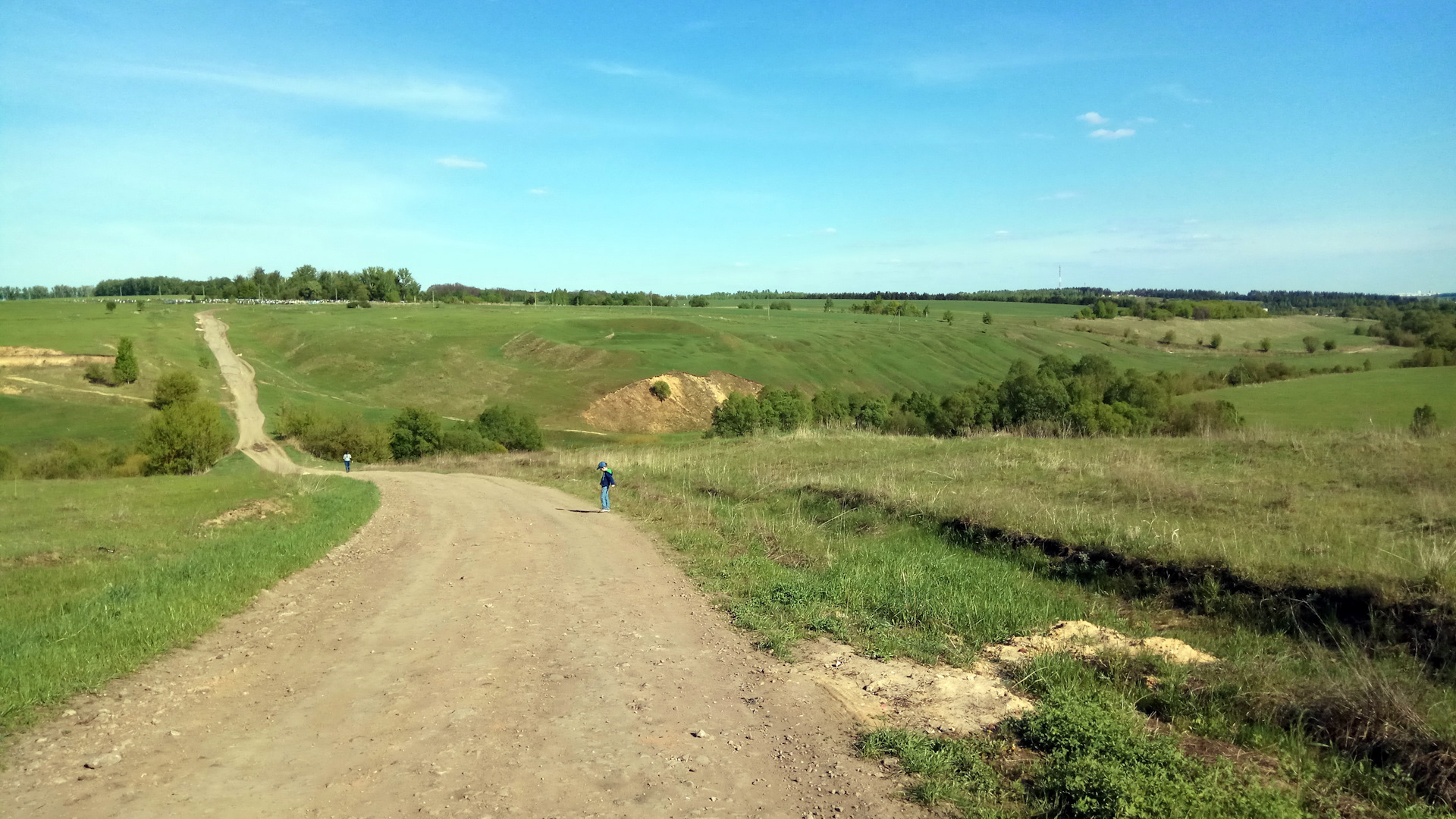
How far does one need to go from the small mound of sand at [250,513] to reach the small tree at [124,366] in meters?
89.3

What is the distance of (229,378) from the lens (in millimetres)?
100562

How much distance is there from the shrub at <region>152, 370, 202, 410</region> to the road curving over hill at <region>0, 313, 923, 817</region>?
270 feet

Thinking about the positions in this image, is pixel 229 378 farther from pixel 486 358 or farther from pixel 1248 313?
pixel 1248 313

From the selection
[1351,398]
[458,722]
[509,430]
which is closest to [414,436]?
[509,430]

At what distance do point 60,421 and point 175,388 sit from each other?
9165mm

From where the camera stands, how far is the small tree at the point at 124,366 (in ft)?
297

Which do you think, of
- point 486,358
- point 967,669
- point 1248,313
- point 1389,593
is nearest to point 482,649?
point 967,669

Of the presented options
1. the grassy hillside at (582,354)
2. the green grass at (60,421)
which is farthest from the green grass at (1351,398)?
the green grass at (60,421)

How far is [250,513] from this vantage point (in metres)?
18.5

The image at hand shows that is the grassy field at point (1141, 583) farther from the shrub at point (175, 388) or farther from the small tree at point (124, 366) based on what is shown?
the small tree at point (124, 366)

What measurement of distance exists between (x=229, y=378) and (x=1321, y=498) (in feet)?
366

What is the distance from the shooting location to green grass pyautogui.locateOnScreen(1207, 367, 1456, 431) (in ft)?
139

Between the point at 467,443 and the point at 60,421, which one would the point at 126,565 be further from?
the point at 60,421

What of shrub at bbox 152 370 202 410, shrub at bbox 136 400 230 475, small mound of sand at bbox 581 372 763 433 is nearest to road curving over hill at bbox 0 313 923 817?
shrub at bbox 136 400 230 475
